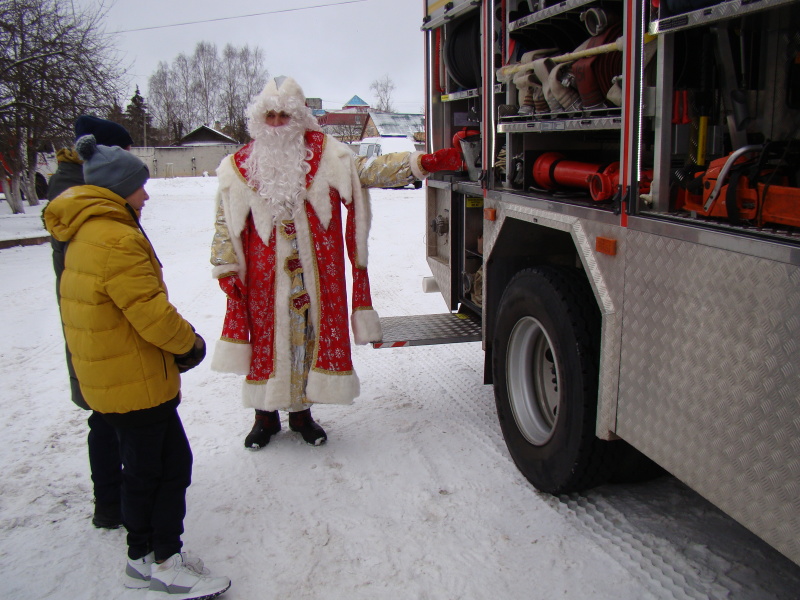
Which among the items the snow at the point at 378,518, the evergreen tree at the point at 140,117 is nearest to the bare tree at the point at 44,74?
the snow at the point at 378,518

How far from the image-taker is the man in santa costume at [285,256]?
367 centimetres

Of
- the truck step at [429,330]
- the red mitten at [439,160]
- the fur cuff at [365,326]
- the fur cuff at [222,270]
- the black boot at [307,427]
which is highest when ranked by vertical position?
the red mitten at [439,160]

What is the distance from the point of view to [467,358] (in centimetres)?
538

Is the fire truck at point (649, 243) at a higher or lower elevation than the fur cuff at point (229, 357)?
higher

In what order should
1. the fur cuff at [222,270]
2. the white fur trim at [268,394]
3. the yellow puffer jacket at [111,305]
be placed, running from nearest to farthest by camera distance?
the yellow puffer jacket at [111,305]
the fur cuff at [222,270]
the white fur trim at [268,394]

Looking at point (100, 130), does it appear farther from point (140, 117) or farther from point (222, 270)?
point (140, 117)

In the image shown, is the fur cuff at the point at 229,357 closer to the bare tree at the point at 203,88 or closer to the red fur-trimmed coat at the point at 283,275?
the red fur-trimmed coat at the point at 283,275

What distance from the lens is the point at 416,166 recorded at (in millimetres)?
3869

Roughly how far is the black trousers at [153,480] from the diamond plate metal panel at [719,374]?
1.70m

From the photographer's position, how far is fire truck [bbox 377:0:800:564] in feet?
6.01

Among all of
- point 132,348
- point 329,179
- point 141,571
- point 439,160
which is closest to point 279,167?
point 329,179

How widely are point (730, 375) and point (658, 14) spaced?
1.19 metres

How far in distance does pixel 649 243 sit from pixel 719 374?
51 centimetres

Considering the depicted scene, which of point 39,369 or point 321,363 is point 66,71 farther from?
point 321,363
